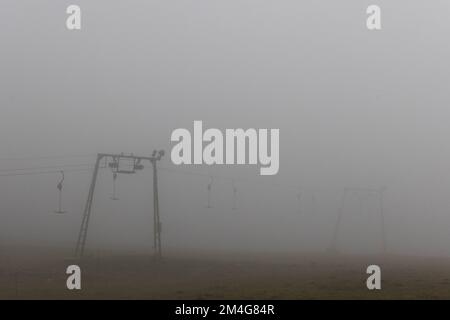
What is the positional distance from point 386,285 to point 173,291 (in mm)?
12739

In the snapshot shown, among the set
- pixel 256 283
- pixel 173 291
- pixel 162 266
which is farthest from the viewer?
pixel 162 266

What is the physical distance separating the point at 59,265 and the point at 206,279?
49.3 ft

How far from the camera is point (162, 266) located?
155 ft

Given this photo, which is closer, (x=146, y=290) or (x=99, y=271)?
(x=146, y=290)
